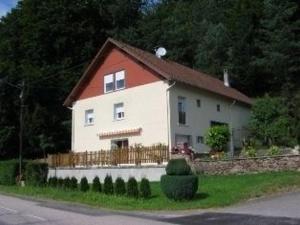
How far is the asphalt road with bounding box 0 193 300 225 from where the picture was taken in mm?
18281

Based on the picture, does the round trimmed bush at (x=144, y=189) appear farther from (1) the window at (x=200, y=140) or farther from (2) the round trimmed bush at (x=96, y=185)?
(1) the window at (x=200, y=140)

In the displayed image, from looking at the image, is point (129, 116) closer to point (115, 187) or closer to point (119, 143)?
point (119, 143)

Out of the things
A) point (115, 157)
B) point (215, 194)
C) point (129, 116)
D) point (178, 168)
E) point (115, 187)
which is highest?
point (129, 116)

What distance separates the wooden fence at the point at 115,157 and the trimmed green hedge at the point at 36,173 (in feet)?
8.61

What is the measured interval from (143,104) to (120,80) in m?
3.46

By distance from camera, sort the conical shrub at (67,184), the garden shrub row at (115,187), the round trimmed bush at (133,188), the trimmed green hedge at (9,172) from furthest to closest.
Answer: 1. the trimmed green hedge at (9,172)
2. the conical shrub at (67,184)
3. the round trimmed bush at (133,188)
4. the garden shrub row at (115,187)

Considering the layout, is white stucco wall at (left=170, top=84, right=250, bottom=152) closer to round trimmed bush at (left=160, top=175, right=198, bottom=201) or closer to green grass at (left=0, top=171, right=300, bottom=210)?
green grass at (left=0, top=171, right=300, bottom=210)

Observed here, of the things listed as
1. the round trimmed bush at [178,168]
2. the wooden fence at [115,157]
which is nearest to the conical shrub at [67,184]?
the wooden fence at [115,157]

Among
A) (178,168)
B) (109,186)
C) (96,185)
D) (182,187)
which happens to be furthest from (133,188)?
(96,185)

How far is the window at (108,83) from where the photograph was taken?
44.5 m

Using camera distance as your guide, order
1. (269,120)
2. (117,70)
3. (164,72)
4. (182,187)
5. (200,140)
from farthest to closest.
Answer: (117,70)
(269,120)
(200,140)
(164,72)
(182,187)

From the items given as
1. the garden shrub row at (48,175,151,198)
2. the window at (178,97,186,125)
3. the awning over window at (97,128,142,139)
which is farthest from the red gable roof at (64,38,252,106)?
the garden shrub row at (48,175,151,198)

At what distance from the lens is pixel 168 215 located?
2145cm

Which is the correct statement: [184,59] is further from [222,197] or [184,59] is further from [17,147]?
[222,197]
